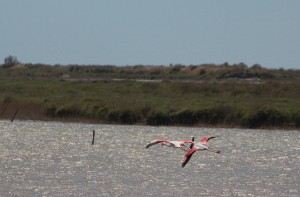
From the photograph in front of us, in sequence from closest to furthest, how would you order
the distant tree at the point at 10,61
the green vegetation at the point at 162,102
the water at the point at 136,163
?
1. the water at the point at 136,163
2. the green vegetation at the point at 162,102
3. the distant tree at the point at 10,61

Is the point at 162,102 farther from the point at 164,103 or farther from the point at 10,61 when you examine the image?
the point at 10,61

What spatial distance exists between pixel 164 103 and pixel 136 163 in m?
21.3

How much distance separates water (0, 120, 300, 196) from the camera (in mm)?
37219

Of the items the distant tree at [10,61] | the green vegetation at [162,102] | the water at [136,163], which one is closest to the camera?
the water at [136,163]

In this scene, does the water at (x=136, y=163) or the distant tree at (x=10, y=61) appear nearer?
the water at (x=136, y=163)

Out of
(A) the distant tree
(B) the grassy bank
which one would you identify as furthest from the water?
(A) the distant tree

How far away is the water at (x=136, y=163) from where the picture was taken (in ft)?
122

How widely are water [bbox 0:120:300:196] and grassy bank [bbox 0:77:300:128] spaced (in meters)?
0.72

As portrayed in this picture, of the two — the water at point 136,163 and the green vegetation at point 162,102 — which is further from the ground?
the green vegetation at point 162,102

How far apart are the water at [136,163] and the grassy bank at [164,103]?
0.72m

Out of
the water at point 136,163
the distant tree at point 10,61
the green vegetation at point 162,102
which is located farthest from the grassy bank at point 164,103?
the distant tree at point 10,61

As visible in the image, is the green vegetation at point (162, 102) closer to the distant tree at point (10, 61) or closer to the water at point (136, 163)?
the water at point (136, 163)

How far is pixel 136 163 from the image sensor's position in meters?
45.2

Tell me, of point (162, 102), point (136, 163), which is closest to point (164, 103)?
point (162, 102)
